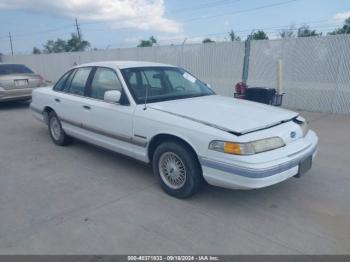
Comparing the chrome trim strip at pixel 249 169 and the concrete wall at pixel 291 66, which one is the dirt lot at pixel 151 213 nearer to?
the chrome trim strip at pixel 249 169

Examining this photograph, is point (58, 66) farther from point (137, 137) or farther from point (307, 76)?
point (137, 137)

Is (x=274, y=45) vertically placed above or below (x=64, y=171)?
above

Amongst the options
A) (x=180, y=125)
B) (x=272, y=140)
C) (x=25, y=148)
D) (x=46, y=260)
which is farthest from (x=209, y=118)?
(x=25, y=148)

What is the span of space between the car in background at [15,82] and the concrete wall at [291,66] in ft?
16.9

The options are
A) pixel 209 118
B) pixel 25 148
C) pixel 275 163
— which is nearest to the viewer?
pixel 275 163

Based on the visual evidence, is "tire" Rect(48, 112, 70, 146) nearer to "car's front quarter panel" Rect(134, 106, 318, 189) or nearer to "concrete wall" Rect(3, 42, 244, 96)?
"car's front quarter panel" Rect(134, 106, 318, 189)

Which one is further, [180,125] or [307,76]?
[307,76]

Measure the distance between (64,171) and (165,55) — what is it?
350 inches

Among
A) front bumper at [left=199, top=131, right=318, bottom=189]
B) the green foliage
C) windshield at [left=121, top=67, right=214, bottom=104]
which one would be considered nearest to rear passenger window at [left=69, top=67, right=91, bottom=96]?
windshield at [left=121, top=67, right=214, bottom=104]

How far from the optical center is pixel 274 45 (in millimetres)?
9430

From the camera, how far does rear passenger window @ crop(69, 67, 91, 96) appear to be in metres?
5.10

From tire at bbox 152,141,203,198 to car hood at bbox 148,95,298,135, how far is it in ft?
1.31

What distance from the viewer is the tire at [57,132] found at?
577 cm

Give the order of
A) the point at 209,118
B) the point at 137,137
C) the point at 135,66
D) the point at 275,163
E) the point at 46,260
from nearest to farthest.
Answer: the point at 46,260 → the point at 275,163 → the point at 209,118 → the point at 137,137 → the point at 135,66
